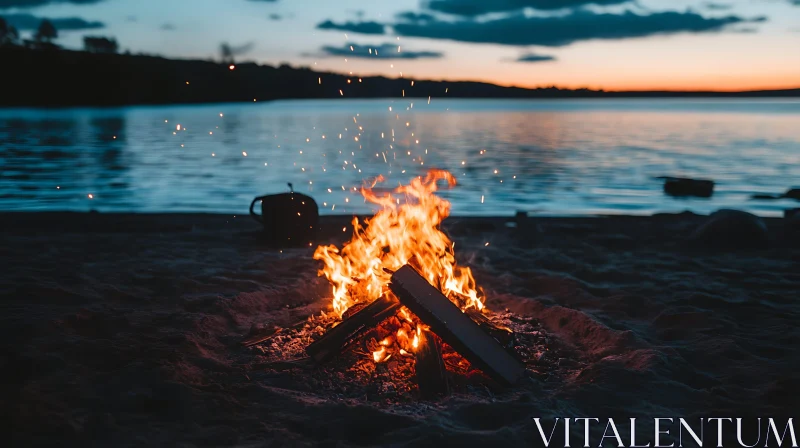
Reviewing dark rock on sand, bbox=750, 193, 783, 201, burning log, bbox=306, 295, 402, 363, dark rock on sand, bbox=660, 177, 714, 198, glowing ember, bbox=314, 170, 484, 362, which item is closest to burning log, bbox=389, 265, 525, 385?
A: burning log, bbox=306, 295, 402, 363

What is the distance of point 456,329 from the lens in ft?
14.0

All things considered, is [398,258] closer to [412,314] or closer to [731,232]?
[412,314]

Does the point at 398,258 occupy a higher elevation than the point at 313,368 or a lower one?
higher

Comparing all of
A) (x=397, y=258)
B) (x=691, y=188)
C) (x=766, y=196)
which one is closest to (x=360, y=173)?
(x=691, y=188)

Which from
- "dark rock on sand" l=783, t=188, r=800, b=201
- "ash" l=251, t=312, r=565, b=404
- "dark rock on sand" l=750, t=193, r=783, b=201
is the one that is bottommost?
"ash" l=251, t=312, r=565, b=404

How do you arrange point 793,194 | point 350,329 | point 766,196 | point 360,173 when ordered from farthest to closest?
point 360,173
point 766,196
point 793,194
point 350,329

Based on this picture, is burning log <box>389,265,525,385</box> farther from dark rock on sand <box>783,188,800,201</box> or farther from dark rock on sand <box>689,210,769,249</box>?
dark rock on sand <box>783,188,800,201</box>

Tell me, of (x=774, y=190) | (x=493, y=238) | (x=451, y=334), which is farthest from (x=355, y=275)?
(x=774, y=190)

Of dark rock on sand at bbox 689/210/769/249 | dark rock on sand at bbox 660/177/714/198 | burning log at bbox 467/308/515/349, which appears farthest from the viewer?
dark rock on sand at bbox 660/177/714/198

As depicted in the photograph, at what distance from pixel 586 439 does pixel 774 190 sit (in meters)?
17.8

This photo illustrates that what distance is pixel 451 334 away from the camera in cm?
420

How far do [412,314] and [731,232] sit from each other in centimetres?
597

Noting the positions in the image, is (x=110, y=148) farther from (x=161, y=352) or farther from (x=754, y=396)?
(x=754, y=396)

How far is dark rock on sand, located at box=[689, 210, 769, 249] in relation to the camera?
8.23 m
